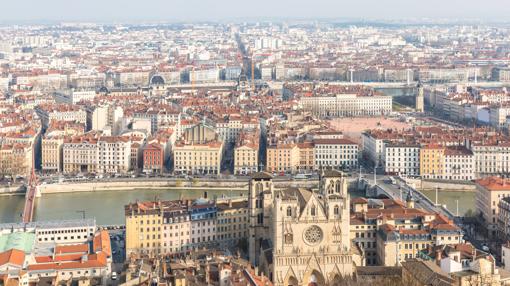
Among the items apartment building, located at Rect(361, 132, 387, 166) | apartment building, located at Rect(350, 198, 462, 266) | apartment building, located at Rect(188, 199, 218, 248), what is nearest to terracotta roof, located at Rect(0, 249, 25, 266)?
apartment building, located at Rect(188, 199, 218, 248)

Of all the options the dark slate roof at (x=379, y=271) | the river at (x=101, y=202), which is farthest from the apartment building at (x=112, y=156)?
the dark slate roof at (x=379, y=271)

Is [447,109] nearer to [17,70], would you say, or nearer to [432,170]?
[432,170]

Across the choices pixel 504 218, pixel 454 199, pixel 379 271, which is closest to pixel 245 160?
pixel 454 199

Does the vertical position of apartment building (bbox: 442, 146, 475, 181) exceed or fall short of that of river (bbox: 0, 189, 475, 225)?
it exceeds it

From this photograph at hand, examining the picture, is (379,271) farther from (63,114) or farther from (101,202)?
(63,114)

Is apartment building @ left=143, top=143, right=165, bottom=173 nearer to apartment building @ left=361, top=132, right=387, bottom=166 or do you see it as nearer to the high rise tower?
apartment building @ left=361, top=132, right=387, bottom=166

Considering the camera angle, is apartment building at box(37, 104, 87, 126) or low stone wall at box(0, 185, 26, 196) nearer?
low stone wall at box(0, 185, 26, 196)
